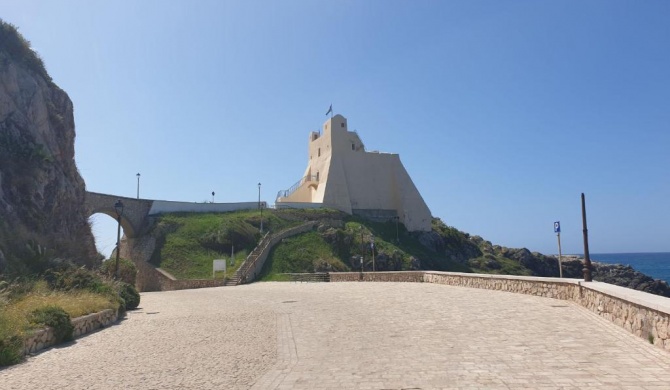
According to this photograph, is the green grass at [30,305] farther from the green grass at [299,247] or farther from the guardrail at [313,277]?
the green grass at [299,247]

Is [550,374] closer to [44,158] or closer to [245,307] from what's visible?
[245,307]

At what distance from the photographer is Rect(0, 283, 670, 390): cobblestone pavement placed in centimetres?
650

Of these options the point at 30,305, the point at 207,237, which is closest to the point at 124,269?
the point at 30,305

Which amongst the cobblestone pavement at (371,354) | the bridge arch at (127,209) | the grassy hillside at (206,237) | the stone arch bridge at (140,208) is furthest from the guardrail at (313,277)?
the cobblestone pavement at (371,354)

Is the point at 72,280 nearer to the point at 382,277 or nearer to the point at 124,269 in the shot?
the point at 124,269

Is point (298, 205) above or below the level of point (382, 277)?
above

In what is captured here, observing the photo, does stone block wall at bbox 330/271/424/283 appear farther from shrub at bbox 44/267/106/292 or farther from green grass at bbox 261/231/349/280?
shrub at bbox 44/267/106/292

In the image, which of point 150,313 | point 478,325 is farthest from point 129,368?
point 150,313

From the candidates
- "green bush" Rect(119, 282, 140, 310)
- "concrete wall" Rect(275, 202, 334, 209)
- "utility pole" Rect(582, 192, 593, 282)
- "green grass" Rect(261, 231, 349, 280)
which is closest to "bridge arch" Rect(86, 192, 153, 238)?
"concrete wall" Rect(275, 202, 334, 209)

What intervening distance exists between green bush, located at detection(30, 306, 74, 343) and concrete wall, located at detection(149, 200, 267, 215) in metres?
45.5

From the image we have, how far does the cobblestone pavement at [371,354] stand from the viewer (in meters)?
6.50

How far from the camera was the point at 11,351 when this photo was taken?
8508 millimetres

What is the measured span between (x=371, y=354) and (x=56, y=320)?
751 centimetres

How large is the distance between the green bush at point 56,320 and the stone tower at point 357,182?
170 feet
